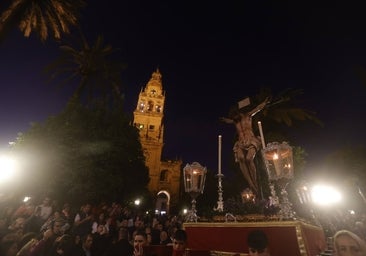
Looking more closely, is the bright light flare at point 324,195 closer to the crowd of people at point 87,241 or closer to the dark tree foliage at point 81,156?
the crowd of people at point 87,241

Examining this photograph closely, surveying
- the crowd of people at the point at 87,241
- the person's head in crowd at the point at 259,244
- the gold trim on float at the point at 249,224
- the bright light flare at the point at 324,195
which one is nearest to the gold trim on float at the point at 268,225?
the gold trim on float at the point at 249,224

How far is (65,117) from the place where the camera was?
2289cm

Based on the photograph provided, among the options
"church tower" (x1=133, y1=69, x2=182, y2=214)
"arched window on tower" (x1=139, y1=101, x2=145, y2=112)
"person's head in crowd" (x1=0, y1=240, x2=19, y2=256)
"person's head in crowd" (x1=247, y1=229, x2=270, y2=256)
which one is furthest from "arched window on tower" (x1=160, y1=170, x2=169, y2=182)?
"person's head in crowd" (x1=247, y1=229, x2=270, y2=256)

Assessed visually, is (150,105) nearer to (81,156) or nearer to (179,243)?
(81,156)

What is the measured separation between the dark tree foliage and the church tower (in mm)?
20550

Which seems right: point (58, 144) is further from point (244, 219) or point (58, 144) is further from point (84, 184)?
point (244, 219)

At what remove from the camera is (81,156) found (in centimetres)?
2091

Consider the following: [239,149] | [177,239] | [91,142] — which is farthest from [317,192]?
[91,142]

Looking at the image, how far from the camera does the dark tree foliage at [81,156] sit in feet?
61.5

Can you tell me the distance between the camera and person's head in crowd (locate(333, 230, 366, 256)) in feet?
9.42

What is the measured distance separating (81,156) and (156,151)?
31.8m

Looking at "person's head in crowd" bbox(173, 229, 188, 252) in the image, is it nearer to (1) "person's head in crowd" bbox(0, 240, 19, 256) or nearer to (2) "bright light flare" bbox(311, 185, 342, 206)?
(1) "person's head in crowd" bbox(0, 240, 19, 256)

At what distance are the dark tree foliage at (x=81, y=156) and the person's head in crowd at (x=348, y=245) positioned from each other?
20288 mm

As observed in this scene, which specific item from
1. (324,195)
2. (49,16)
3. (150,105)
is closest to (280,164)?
(324,195)
